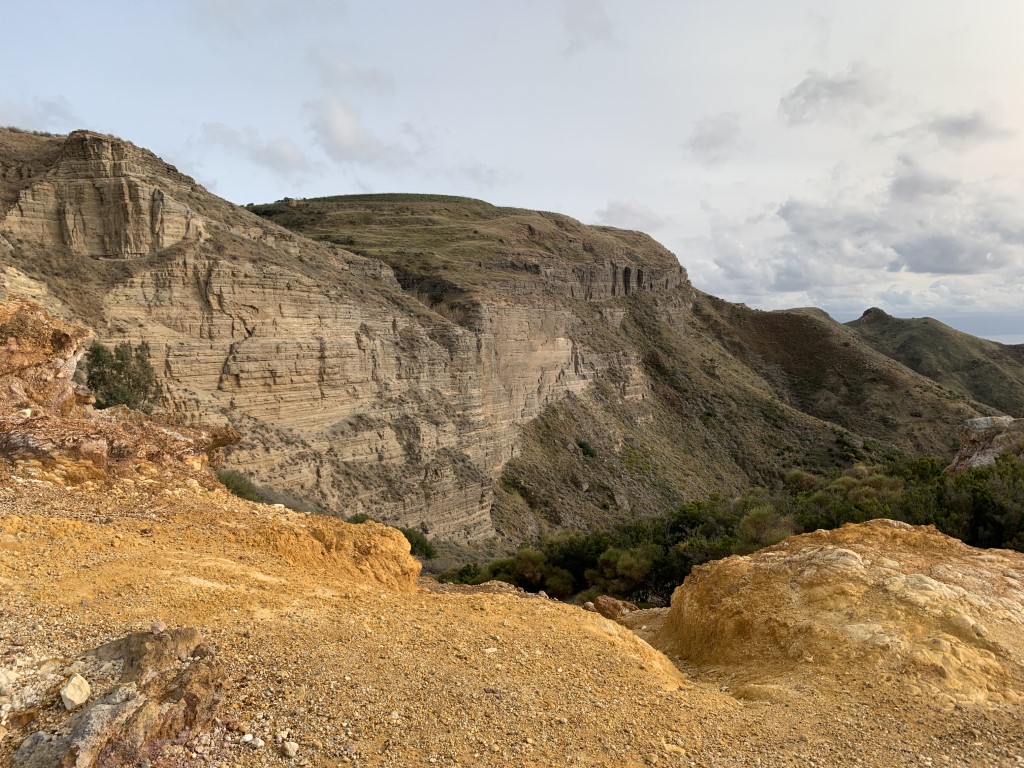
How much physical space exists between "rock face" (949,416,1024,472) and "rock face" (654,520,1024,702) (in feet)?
33.7

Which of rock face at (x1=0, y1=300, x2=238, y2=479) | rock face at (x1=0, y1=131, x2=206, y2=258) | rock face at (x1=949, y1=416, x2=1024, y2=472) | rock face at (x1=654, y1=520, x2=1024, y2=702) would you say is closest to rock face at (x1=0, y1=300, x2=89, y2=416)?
rock face at (x1=0, y1=300, x2=238, y2=479)

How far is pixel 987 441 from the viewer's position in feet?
61.7

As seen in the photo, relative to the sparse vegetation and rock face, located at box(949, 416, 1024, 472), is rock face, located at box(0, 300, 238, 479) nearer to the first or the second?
the sparse vegetation

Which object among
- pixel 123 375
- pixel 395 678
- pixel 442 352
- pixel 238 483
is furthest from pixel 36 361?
pixel 442 352

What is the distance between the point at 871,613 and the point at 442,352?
2784cm

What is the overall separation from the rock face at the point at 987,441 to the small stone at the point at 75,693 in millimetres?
20733

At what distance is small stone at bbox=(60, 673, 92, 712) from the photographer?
4000 mm

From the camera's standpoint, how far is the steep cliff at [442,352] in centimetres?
2238

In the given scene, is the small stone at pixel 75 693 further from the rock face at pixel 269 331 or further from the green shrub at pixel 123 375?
the rock face at pixel 269 331

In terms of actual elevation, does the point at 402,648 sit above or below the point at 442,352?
below

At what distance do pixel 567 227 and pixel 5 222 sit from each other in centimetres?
5334

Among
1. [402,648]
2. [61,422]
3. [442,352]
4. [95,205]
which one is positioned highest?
[95,205]

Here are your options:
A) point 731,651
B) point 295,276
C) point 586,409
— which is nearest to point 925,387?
point 586,409

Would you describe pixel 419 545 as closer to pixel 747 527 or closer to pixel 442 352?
pixel 442 352
